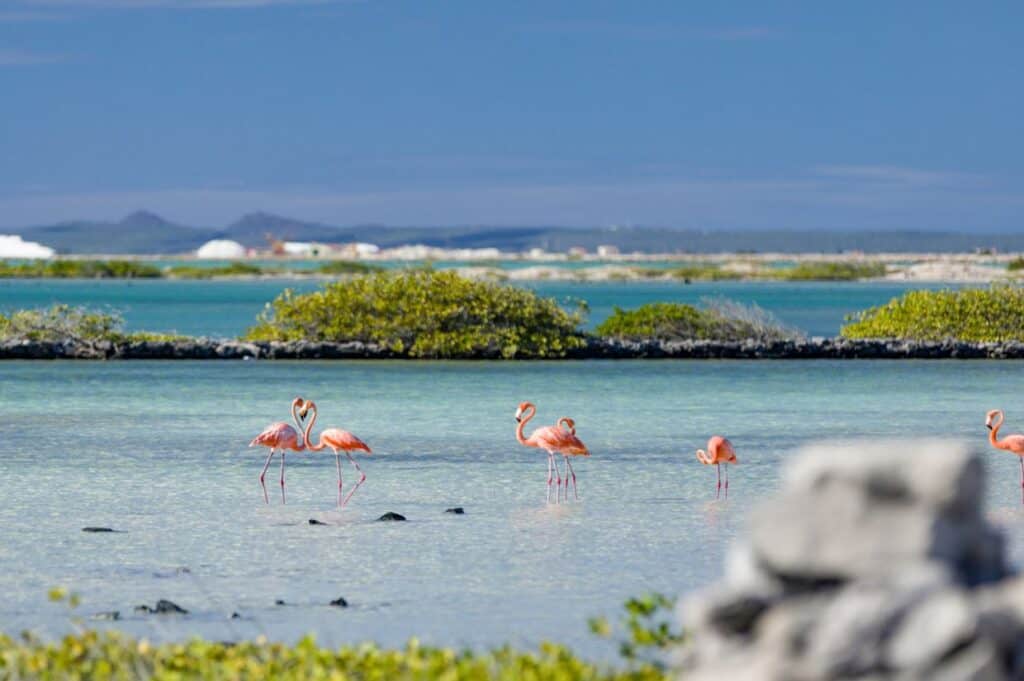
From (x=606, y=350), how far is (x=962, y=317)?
7.01 meters

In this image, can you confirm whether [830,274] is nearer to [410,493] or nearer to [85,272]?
[85,272]

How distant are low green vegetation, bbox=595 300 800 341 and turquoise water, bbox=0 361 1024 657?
18.1 feet

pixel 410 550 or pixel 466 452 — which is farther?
pixel 466 452

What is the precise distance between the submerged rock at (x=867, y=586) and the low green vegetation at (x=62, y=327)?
25.4 metres

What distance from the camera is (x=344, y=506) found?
1259cm

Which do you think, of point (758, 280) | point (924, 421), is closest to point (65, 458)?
point (924, 421)

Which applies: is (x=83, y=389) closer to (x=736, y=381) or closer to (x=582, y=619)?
(x=736, y=381)

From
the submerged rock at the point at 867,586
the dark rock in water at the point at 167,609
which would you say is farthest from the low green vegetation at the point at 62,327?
the submerged rock at the point at 867,586

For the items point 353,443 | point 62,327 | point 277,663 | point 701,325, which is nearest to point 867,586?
point 277,663

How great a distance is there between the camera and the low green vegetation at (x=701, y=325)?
31.1 meters

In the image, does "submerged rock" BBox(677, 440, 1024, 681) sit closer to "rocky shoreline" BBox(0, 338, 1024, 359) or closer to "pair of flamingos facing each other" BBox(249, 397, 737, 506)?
"pair of flamingos facing each other" BBox(249, 397, 737, 506)

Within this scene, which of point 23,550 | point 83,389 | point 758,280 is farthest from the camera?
point 758,280

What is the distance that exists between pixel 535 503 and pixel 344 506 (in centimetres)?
137

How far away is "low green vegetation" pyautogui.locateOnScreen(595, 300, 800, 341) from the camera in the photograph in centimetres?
3109
